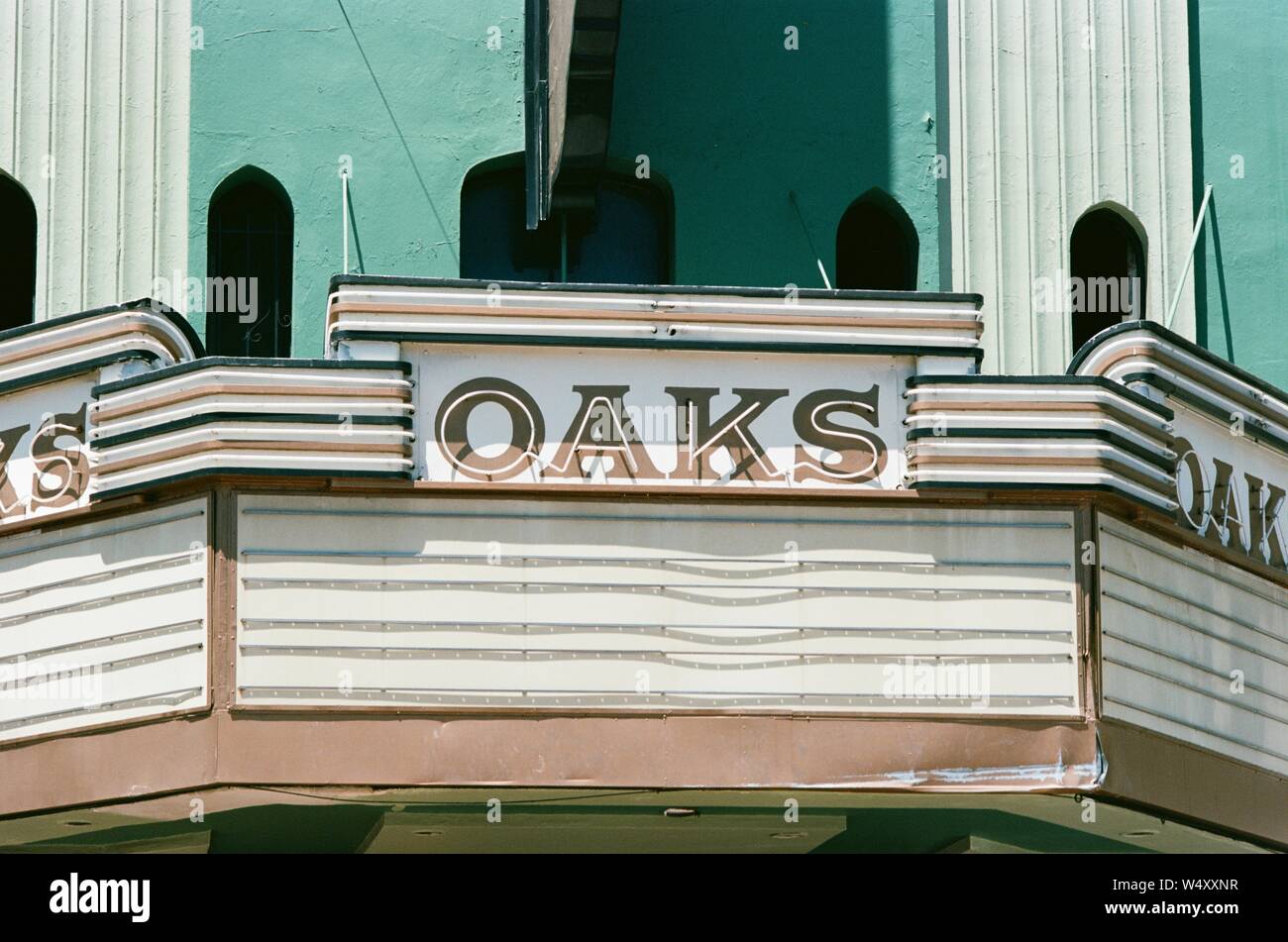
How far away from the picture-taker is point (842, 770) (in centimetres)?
1517

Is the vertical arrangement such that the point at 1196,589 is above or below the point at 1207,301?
→ below

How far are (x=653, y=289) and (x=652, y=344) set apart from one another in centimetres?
32

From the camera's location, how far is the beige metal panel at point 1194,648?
51.4 feet

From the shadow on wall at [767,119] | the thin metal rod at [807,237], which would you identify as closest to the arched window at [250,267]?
the shadow on wall at [767,119]

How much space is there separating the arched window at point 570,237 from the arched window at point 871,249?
4.29 ft

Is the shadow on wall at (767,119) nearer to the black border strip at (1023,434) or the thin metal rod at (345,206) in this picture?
the thin metal rod at (345,206)

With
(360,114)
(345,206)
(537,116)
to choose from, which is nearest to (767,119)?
(537,116)

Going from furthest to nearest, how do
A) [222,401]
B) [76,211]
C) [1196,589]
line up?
[76,211], [1196,589], [222,401]

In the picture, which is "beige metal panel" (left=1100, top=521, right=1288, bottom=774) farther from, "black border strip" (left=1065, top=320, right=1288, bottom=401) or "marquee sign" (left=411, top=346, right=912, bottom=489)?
"marquee sign" (left=411, top=346, right=912, bottom=489)

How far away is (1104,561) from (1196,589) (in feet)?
3.15

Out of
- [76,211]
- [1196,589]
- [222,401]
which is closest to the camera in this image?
[222,401]

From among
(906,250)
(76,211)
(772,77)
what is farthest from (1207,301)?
(76,211)

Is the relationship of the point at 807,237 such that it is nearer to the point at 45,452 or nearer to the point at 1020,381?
the point at 1020,381

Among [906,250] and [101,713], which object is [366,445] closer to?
[101,713]
